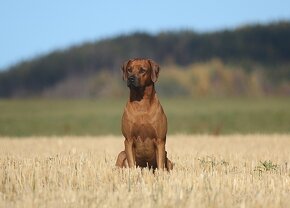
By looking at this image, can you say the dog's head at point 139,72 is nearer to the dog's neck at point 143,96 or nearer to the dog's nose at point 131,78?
the dog's nose at point 131,78

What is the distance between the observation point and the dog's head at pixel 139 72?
1041 cm

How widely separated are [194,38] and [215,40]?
1979mm

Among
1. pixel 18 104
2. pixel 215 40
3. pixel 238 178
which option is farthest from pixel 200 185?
pixel 215 40

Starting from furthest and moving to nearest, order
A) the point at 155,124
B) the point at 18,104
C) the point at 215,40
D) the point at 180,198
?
the point at 215,40
the point at 18,104
the point at 155,124
the point at 180,198

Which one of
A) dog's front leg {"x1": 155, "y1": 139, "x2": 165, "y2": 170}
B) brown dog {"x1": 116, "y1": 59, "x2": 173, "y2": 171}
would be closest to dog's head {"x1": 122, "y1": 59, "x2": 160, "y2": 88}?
brown dog {"x1": 116, "y1": 59, "x2": 173, "y2": 171}

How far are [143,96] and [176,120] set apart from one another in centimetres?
2777

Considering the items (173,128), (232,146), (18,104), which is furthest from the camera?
(18,104)

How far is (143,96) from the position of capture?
10.6 metres

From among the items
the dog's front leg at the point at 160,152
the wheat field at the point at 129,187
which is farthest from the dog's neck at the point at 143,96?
the wheat field at the point at 129,187

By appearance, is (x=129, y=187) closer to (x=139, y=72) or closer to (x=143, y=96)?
(x=143, y=96)

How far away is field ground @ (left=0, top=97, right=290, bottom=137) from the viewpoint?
Result: 113ft

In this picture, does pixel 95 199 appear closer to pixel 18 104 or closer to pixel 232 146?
pixel 232 146

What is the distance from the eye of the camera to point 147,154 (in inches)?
431

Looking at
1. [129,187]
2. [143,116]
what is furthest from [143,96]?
[129,187]
